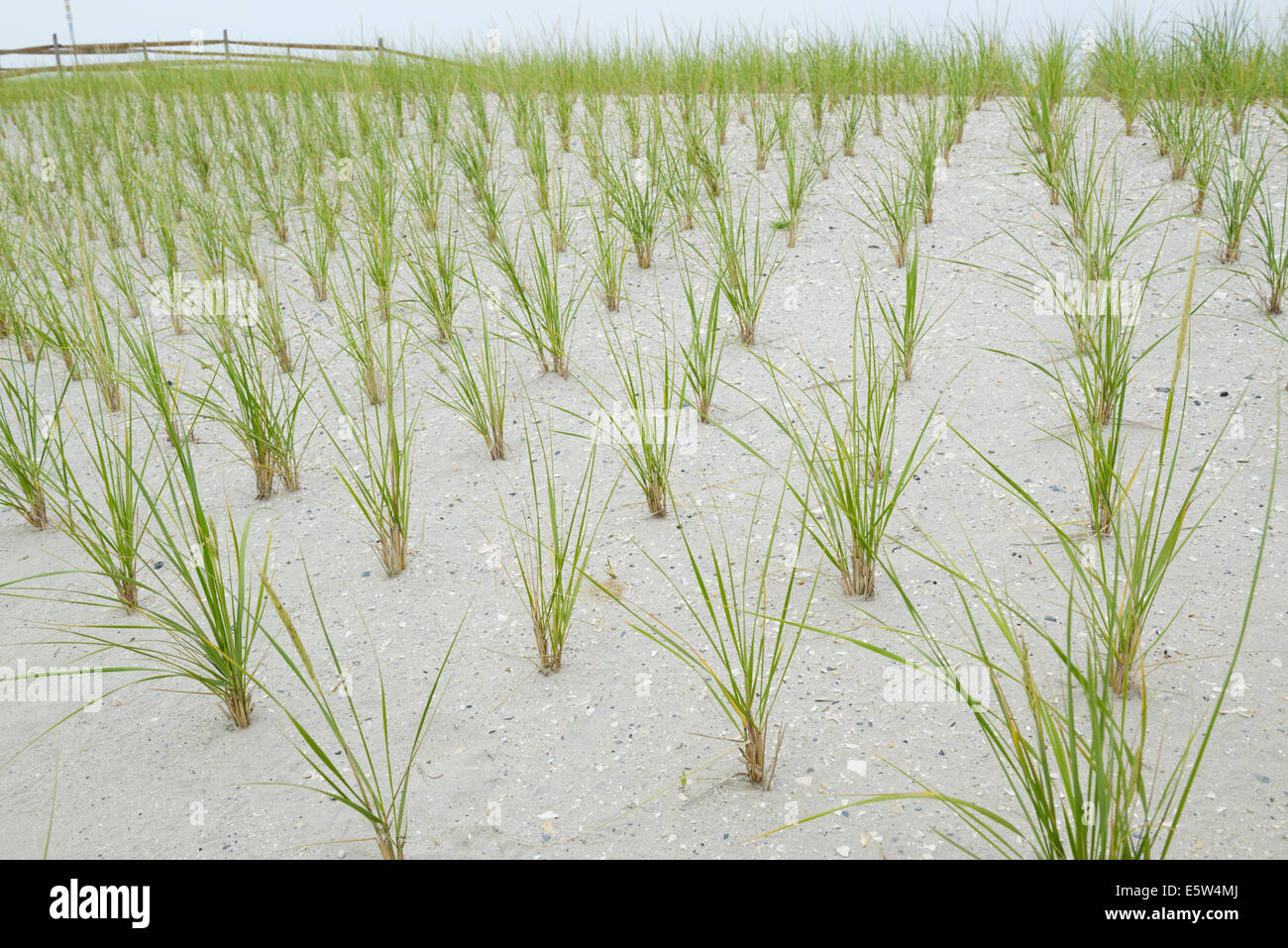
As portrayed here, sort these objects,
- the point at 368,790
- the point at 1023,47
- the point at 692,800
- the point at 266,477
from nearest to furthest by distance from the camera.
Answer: the point at 368,790 → the point at 692,800 → the point at 266,477 → the point at 1023,47

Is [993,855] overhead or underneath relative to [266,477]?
underneath

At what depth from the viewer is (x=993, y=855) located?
4.69 feet

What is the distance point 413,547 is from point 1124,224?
3.01m

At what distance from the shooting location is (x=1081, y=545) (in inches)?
81.7

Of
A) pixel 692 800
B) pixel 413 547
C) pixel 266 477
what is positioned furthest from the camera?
pixel 266 477

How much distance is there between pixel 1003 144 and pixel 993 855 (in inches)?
154

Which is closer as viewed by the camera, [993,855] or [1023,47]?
[993,855]

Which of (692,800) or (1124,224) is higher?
(1124,224)

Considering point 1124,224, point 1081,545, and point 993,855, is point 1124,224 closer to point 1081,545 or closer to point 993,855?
point 1081,545

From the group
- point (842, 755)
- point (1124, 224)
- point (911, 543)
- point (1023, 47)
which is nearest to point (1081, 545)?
point (911, 543)

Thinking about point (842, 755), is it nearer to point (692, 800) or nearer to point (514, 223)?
point (692, 800)
